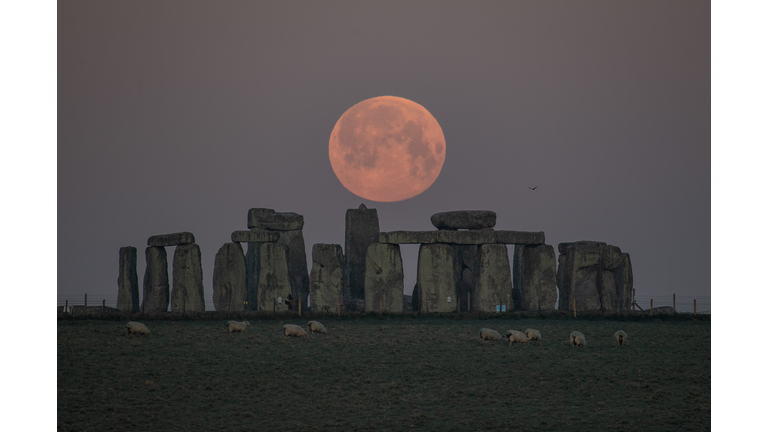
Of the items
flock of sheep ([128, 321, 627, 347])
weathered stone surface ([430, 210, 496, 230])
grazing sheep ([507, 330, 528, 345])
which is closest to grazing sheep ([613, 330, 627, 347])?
flock of sheep ([128, 321, 627, 347])

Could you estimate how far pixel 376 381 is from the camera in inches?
846

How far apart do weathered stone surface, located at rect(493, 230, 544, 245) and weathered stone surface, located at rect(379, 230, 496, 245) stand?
33 centimetres

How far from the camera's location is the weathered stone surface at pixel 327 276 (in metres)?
37.3

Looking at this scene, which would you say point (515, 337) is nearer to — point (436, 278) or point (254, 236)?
point (436, 278)

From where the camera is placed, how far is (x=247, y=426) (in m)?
17.6

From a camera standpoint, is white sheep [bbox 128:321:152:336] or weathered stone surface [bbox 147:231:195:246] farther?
weathered stone surface [bbox 147:231:195:246]

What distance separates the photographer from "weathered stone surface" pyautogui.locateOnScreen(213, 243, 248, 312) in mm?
37875

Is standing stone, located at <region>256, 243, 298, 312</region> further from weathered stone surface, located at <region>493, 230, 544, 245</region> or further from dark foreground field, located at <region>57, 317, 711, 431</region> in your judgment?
weathered stone surface, located at <region>493, 230, 544, 245</region>

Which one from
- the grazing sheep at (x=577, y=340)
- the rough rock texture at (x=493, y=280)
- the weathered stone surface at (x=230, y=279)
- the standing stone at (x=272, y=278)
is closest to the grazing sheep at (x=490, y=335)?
the grazing sheep at (x=577, y=340)

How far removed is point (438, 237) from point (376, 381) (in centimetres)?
1541

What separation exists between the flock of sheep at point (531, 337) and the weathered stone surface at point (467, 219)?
10.5 meters

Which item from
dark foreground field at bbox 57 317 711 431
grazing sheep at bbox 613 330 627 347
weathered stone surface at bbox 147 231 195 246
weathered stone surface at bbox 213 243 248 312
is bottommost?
dark foreground field at bbox 57 317 711 431

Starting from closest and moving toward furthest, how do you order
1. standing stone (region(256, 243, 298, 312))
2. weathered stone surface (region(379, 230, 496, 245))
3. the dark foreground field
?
1. the dark foreground field
2. weathered stone surface (region(379, 230, 496, 245))
3. standing stone (region(256, 243, 298, 312))

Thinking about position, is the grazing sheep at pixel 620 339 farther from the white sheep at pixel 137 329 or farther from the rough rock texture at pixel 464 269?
the white sheep at pixel 137 329
